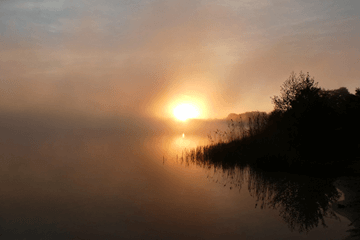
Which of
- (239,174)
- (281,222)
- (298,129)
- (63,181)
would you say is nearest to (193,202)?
(281,222)

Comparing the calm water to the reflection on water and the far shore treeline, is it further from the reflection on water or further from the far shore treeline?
the far shore treeline

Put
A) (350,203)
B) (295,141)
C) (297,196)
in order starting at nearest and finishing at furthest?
(350,203)
(297,196)
(295,141)

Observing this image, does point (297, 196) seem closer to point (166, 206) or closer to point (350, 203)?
point (350, 203)

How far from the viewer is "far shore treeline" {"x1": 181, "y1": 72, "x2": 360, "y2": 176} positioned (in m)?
17.5

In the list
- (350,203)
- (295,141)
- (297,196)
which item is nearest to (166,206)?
(297,196)

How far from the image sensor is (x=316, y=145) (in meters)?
20.6

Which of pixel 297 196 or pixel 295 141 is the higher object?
pixel 295 141

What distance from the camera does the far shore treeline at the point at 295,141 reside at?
17.5m

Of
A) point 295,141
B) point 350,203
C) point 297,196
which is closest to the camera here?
point 350,203

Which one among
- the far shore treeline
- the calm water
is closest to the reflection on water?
the calm water

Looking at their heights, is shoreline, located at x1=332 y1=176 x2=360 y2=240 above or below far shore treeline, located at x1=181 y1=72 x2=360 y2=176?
below

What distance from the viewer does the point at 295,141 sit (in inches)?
827

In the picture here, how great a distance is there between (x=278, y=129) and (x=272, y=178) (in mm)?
9464

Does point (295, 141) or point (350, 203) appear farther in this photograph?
point (295, 141)
